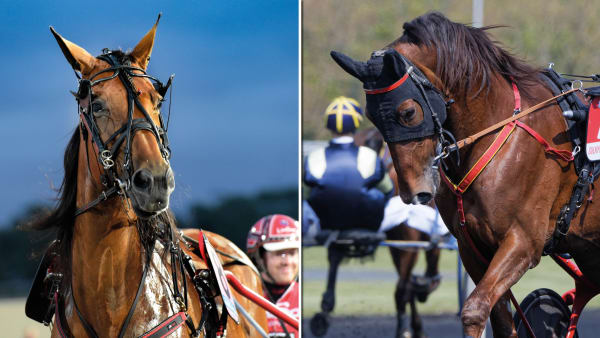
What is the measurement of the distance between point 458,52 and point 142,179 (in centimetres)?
175

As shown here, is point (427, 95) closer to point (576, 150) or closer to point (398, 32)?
point (576, 150)

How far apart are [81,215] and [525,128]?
2127 millimetres

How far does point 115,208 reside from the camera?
3.11 metres

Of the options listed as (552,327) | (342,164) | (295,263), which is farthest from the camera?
(342,164)

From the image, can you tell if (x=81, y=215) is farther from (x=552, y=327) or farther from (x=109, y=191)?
(x=552, y=327)

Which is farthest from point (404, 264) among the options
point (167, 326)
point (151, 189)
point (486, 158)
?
point (151, 189)

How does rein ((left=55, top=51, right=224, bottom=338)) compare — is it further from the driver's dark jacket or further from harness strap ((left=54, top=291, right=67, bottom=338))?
the driver's dark jacket

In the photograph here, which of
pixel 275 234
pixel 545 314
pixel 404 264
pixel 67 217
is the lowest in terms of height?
pixel 404 264

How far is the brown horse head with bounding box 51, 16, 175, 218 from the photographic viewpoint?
290 cm

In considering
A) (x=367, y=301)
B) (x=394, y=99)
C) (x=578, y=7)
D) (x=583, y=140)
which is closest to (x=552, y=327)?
(x=583, y=140)

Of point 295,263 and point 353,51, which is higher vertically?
point 353,51

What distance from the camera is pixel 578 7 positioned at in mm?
10461

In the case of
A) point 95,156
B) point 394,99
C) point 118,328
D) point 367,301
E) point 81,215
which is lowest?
point 367,301

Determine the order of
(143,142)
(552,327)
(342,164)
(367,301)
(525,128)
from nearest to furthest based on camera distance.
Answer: (143,142)
(525,128)
(552,327)
(342,164)
(367,301)
